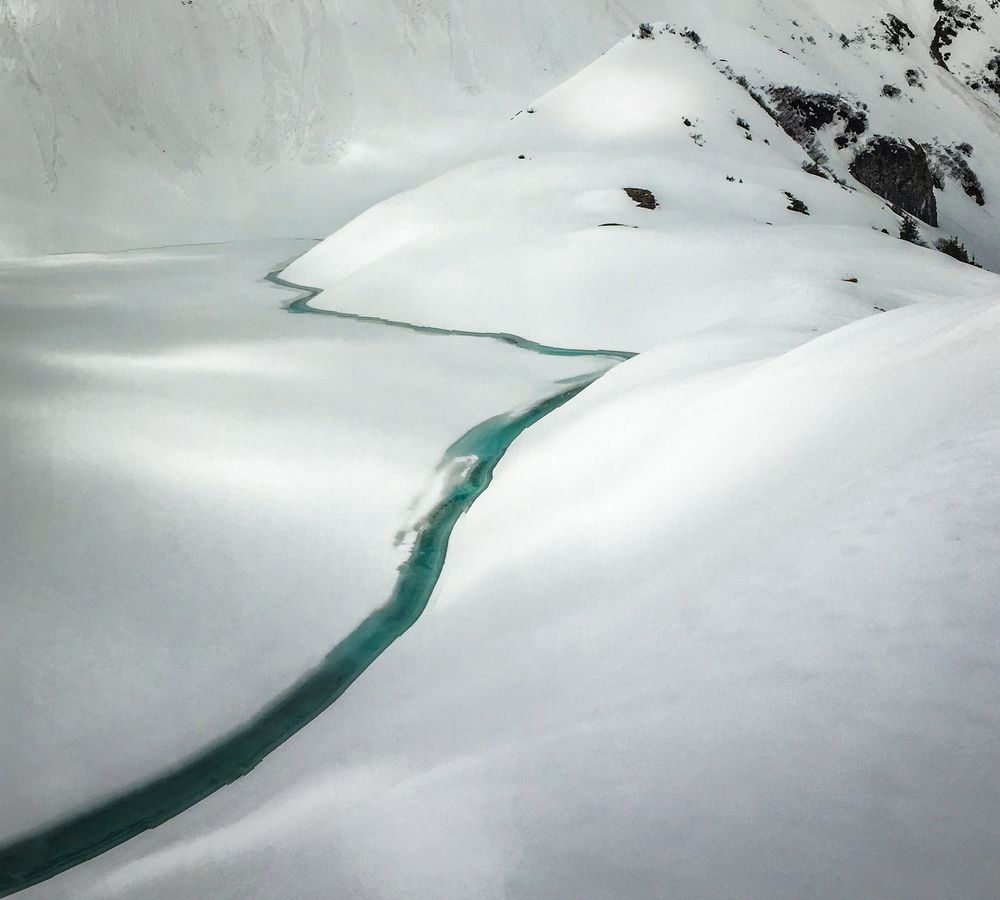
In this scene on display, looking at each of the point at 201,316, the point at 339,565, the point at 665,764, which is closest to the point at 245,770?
the point at 339,565

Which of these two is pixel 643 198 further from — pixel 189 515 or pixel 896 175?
pixel 896 175

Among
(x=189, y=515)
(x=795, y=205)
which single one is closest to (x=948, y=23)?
(x=795, y=205)

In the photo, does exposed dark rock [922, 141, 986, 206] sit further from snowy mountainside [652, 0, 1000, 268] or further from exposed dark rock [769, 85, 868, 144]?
exposed dark rock [769, 85, 868, 144]

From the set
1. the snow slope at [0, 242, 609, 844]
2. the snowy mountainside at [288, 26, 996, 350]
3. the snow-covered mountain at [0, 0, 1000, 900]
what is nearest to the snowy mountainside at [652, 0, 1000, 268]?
the snowy mountainside at [288, 26, 996, 350]

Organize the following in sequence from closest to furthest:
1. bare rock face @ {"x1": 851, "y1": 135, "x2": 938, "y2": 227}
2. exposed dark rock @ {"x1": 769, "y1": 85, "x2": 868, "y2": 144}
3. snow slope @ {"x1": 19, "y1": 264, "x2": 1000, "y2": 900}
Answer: snow slope @ {"x1": 19, "y1": 264, "x2": 1000, "y2": 900} < exposed dark rock @ {"x1": 769, "y1": 85, "x2": 868, "y2": 144} < bare rock face @ {"x1": 851, "y1": 135, "x2": 938, "y2": 227}

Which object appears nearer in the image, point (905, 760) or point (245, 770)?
point (905, 760)

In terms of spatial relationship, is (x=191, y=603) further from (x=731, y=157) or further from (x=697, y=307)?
(x=731, y=157)

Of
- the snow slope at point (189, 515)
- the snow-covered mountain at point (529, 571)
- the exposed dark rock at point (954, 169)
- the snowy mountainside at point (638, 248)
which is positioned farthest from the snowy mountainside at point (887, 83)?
the snow slope at point (189, 515)
